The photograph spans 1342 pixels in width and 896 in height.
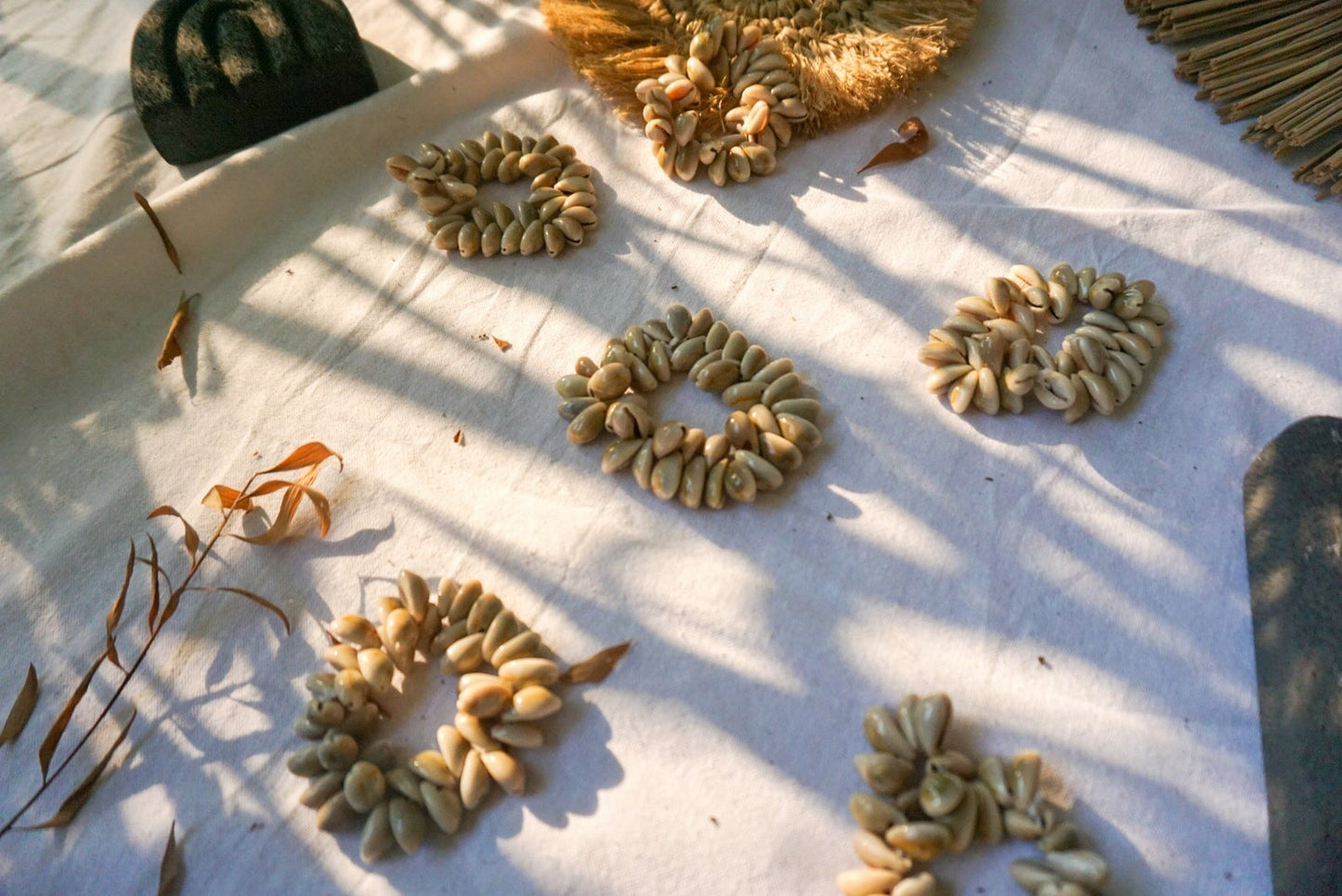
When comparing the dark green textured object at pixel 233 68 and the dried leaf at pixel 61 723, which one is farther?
the dark green textured object at pixel 233 68

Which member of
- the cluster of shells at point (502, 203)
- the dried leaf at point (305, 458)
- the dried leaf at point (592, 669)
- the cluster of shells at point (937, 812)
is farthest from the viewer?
the cluster of shells at point (502, 203)

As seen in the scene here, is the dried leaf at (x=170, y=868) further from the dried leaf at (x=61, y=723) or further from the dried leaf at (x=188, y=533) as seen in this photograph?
the dried leaf at (x=188, y=533)

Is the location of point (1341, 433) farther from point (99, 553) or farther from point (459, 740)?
point (99, 553)

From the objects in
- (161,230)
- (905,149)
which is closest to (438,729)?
(161,230)

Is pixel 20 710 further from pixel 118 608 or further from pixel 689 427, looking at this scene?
pixel 689 427

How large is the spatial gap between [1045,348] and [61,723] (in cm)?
84

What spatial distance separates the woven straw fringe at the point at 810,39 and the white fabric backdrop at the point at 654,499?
0.04 m

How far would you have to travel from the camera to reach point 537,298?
946 mm

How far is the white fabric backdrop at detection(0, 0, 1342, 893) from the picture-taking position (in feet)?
2.25

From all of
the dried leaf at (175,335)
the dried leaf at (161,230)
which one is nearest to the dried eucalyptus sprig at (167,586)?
the dried leaf at (175,335)

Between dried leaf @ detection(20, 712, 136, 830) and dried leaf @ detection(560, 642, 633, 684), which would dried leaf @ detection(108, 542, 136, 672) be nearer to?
dried leaf @ detection(20, 712, 136, 830)

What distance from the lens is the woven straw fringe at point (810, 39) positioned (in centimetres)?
100

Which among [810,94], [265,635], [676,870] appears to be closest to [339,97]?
[810,94]

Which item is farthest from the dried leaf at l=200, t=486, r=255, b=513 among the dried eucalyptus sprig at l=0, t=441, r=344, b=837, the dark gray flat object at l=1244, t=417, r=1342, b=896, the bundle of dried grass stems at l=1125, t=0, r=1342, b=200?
the bundle of dried grass stems at l=1125, t=0, r=1342, b=200
